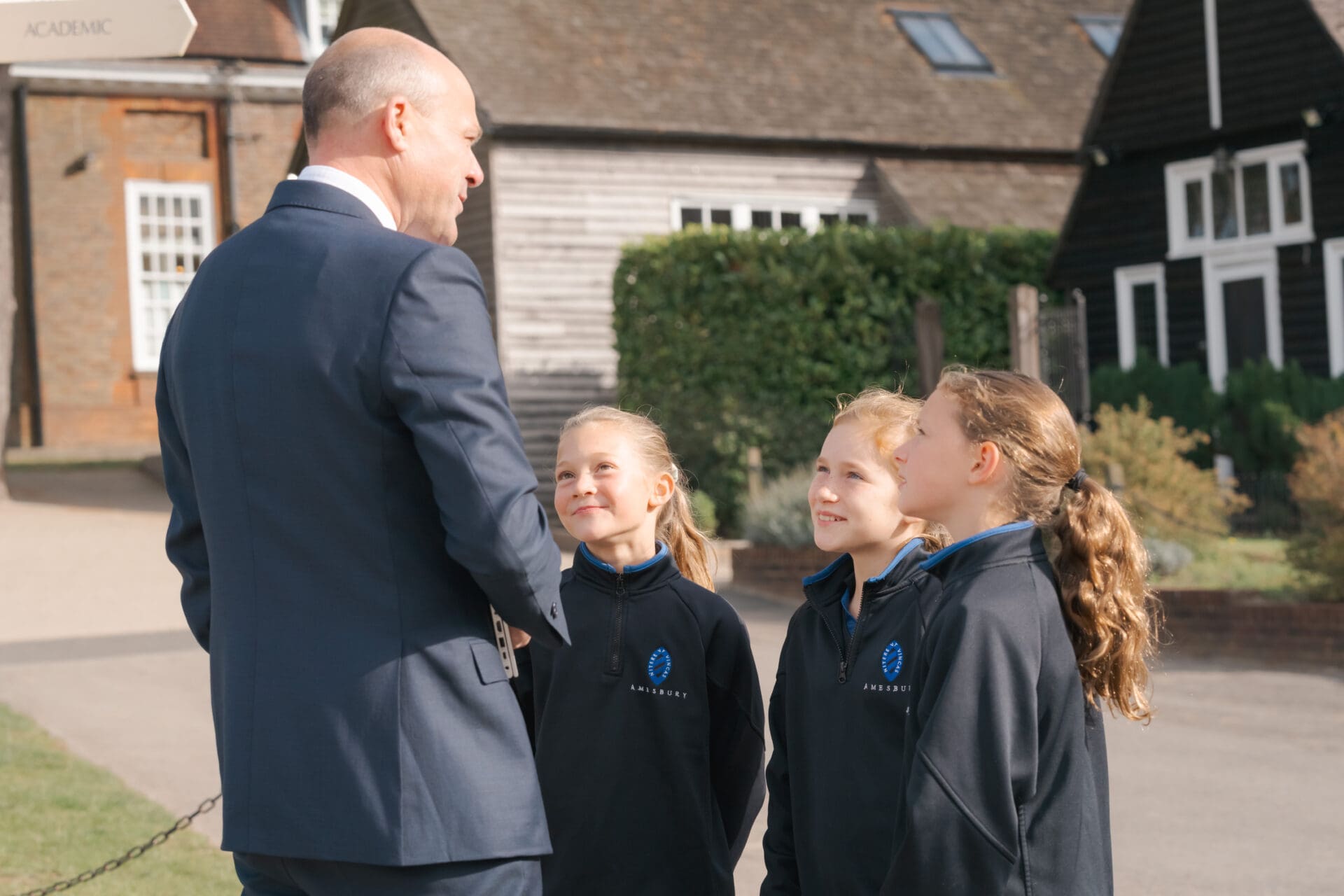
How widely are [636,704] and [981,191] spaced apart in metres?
20.1

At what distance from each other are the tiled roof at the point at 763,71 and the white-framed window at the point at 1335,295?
5524 millimetres

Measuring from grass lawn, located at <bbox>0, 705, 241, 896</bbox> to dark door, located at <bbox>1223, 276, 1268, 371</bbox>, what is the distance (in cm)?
1579

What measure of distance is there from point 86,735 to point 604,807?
18.7 ft

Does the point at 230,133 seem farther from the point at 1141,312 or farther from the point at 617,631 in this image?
the point at 617,631

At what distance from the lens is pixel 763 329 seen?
18250 mm

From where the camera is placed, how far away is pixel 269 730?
261 cm

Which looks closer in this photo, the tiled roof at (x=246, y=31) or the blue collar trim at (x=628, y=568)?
the blue collar trim at (x=628, y=568)

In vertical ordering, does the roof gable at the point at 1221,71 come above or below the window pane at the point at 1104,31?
below

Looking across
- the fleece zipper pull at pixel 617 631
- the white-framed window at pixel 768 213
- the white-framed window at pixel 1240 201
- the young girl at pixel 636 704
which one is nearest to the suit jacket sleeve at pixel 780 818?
the young girl at pixel 636 704

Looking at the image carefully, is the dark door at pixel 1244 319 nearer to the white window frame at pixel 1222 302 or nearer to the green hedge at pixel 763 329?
the white window frame at pixel 1222 302

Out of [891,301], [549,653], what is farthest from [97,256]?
[549,653]

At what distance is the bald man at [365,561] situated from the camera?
255 cm

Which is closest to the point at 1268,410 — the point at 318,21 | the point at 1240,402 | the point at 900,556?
the point at 1240,402

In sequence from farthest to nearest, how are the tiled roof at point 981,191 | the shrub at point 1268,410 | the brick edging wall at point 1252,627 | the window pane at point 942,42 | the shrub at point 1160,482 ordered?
1. the window pane at point 942,42
2. the tiled roof at point 981,191
3. the shrub at point 1268,410
4. the shrub at point 1160,482
5. the brick edging wall at point 1252,627
